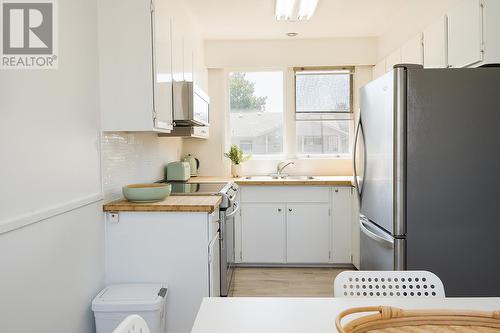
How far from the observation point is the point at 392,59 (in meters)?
3.94

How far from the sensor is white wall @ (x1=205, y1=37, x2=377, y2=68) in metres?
4.61

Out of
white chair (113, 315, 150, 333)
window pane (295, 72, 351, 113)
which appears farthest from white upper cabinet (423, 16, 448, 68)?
white chair (113, 315, 150, 333)

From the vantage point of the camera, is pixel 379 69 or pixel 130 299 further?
pixel 379 69

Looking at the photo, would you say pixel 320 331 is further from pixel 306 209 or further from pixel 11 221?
pixel 306 209

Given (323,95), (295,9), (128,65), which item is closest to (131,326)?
(128,65)

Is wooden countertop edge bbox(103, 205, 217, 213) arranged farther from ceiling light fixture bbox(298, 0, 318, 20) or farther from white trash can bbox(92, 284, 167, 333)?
ceiling light fixture bbox(298, 0, 318, 20)

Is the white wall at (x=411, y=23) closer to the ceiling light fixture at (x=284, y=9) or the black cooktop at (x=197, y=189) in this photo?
the ceiling light fixture at (x=284, y=9)

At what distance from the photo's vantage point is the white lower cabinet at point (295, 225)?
4098 mm

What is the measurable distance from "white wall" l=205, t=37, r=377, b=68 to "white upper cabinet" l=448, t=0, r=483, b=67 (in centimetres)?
185

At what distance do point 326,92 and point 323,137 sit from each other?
520mm

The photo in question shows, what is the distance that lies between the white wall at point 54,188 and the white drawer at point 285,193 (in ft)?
6.34

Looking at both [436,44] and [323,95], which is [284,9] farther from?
[323,95]

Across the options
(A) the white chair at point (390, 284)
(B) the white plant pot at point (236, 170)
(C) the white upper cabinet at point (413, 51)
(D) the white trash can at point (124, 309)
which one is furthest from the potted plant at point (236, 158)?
(A) the white chair at point (390, 284)

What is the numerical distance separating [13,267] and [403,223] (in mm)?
1938
